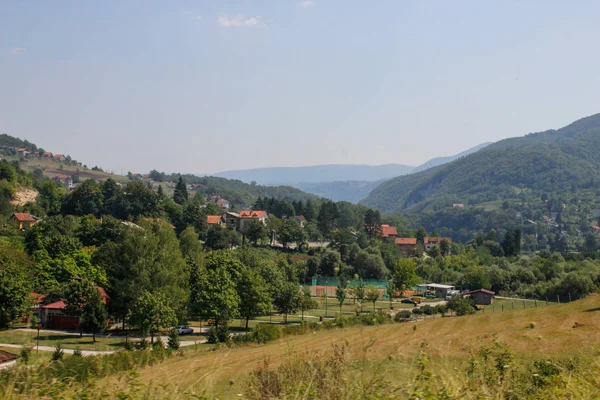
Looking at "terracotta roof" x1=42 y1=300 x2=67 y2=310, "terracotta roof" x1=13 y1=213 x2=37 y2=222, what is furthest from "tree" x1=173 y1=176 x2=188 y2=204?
"terracotta roof" x1=42 y1=300 x2=67 y2=310

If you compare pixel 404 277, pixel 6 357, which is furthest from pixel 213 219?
pixel 6 357

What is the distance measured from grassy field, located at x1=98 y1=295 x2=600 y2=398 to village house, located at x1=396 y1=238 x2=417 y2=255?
56.1 metres

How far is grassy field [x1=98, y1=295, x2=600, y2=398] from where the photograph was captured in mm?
4551

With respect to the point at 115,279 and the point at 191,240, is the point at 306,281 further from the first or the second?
the point at 115,279

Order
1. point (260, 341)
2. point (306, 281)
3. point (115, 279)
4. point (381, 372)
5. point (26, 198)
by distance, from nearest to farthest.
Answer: point (381, 372) → point (260, 341) → point (115, 279) → point (306, 281) → point (26, 198)

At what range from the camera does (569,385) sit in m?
4.82

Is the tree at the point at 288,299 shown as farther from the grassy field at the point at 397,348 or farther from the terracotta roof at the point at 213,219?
the terracotta roof at the point at 213,219

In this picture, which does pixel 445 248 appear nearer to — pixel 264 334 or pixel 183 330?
pixel 183 330

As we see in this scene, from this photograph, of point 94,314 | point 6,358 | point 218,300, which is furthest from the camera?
point 218,300

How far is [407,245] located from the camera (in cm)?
8806

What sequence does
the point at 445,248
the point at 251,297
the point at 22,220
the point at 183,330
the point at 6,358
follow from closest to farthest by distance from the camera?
1. the point at 6,358
2. the point at 183,330
3. the point at 251,297
4. the point at 22,220
5. the point at 445,248

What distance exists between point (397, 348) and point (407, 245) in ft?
279

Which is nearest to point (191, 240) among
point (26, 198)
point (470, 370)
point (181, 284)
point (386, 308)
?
point (181, 284)

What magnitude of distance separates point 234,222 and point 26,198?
32.3m
